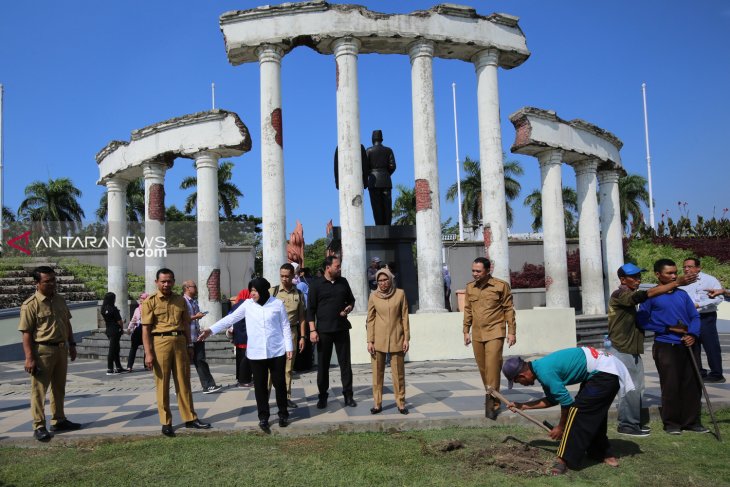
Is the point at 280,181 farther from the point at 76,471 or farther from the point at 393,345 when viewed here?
the point at 76,471

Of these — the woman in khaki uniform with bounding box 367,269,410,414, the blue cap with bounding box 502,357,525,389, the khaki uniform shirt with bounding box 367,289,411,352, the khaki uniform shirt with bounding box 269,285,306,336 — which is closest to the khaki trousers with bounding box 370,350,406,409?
Result: the woman in khaki uniform with bounding box 367,269,410,414

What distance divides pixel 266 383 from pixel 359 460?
165 centimetres

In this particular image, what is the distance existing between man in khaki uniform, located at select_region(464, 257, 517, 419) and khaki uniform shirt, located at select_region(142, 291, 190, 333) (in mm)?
3231

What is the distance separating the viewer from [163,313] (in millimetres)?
6418

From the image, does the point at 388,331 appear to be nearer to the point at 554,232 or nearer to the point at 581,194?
the point at 554,232

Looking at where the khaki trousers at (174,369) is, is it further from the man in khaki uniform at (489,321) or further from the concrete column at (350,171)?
the concrete column at (350,171)

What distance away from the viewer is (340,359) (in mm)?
7523

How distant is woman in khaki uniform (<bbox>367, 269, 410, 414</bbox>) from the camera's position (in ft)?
23.0

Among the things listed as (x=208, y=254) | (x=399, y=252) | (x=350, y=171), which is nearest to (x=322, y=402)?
(x=350, y=171)

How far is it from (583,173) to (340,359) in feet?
42.8

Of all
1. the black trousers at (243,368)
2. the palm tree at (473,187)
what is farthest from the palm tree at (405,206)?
the black trousers at (243,368)

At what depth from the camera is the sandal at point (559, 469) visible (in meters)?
4.75

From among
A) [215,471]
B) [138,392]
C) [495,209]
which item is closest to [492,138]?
[495,209]

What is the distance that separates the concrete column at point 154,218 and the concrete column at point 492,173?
8.79 meters
